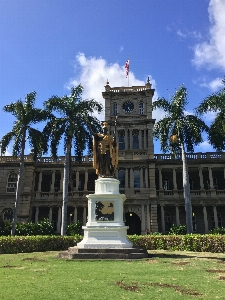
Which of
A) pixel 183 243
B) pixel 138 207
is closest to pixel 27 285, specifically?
pixel 183 243

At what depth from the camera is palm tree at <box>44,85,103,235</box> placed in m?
25.2

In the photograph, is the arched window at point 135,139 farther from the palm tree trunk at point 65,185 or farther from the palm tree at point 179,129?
the palm tree trunk at point 65,185

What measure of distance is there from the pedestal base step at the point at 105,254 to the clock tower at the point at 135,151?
1852cm

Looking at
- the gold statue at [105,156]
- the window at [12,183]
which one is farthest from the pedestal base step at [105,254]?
the window at [12,183]

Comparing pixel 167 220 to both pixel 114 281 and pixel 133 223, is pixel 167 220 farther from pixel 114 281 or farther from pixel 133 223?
pixel 114 281

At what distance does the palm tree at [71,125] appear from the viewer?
25.2m

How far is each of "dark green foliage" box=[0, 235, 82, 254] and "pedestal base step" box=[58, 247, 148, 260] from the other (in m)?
4.47

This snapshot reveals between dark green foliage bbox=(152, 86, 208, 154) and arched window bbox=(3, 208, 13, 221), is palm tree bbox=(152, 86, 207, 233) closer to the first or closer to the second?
dark green foliage bbox=(152, 86, 208, 154)

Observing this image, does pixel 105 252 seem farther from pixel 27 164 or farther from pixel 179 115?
pixel 27 164

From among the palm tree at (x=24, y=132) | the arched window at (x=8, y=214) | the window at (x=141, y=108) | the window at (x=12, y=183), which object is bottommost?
the arched window at (x=8, y=214)

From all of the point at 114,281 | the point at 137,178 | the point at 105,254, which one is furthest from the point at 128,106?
the point at 114,281

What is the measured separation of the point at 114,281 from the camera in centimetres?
758

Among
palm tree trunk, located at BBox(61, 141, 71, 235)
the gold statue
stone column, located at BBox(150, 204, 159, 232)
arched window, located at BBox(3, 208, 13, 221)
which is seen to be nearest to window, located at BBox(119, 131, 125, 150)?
stone column, located at BBox(150, 204, 159, 232)

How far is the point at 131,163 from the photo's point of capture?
113 ft
